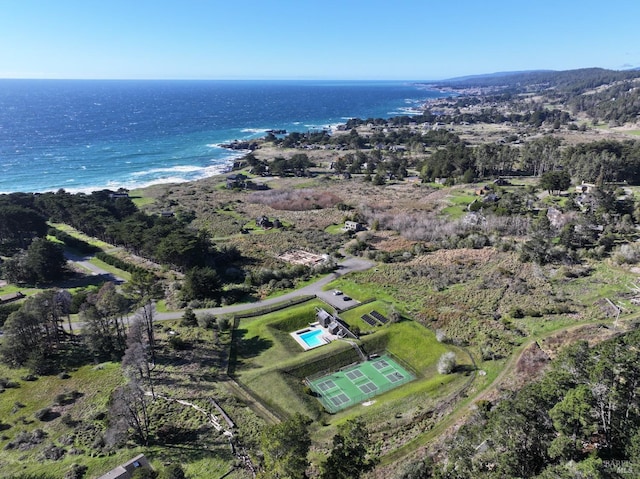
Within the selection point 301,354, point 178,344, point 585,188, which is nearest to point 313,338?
point 301,354

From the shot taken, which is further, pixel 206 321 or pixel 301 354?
pixel 206 321

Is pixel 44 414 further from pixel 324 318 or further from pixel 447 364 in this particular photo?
pixel 447 364

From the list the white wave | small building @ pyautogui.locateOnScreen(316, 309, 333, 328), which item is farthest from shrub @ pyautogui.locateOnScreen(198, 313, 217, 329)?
the white wave

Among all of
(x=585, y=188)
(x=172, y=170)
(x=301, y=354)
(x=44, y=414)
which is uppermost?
(x=585, y=188)

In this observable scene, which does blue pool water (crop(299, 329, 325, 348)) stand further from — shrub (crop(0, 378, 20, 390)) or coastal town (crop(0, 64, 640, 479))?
shrub (crop(0, 378, 20, 390))

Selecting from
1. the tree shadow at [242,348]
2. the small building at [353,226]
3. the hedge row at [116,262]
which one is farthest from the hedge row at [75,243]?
the small building at [353,226]

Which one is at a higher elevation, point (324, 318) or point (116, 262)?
point (324, 318)
